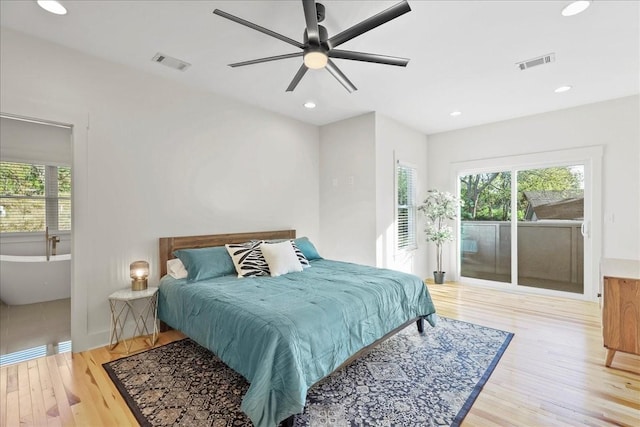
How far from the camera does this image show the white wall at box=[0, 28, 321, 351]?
8.55ft

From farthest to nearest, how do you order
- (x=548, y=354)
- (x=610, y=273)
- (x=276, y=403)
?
1. (x=548, y=354)
2. (x=610, y=273)
3. (x=276, y=403)

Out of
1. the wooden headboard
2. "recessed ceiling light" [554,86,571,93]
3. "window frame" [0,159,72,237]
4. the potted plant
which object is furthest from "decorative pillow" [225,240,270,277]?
"recessed ceiling light" [554,86,571,93]

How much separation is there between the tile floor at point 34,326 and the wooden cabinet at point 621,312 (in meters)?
4.74

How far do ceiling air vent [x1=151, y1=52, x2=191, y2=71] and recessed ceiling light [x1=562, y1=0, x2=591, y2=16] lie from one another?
10.4ft

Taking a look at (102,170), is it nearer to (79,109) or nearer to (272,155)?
(79,109)

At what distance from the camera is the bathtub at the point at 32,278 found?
396 centimetres

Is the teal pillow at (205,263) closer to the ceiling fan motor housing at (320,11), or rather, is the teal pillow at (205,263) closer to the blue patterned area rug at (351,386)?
the blue patterned area rug at (351,386)

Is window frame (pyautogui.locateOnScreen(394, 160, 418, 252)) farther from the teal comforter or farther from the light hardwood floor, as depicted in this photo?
the light hardwood floor

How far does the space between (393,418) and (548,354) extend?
1.75 metres

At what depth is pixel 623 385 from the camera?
7.06 ft

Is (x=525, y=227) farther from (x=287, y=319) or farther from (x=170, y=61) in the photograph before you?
(x=170, y=61)

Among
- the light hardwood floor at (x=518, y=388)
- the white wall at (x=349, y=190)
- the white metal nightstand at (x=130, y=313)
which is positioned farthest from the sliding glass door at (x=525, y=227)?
the white metal nightstand at (x=130, y=313)

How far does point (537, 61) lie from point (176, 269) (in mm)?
4132

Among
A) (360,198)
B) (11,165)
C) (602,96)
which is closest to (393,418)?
(360,198)
